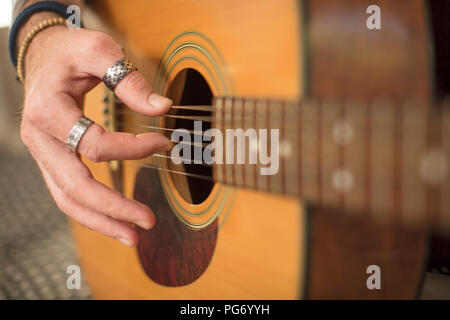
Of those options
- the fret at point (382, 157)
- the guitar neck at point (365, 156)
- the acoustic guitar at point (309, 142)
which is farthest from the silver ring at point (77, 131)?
the fret at point (382, 157)

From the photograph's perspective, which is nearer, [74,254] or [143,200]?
[143,200]

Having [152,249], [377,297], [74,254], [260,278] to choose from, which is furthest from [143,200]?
[74,254]

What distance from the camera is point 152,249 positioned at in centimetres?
62

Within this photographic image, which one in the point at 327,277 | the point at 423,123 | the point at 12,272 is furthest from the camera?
the point at 12,272

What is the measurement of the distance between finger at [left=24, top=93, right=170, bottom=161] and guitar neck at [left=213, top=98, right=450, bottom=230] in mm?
158

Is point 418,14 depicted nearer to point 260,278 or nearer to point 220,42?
point 220,42

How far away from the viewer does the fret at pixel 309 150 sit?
330 mm

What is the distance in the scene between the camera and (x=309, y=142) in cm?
34

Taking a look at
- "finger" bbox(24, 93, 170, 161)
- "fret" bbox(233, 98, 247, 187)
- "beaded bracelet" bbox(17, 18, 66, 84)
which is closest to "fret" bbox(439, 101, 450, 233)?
"fret" bbox(233, 98, 247, 187)

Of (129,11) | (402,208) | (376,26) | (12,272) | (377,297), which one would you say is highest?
(129,11)

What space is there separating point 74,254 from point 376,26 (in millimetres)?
998

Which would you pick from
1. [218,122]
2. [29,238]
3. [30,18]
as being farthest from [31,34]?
[29,238]

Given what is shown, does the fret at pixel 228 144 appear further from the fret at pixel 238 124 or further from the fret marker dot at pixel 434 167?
the fret marker dot at pixel 434 167

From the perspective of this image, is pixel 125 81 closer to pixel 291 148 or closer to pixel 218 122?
pixel 218 122
